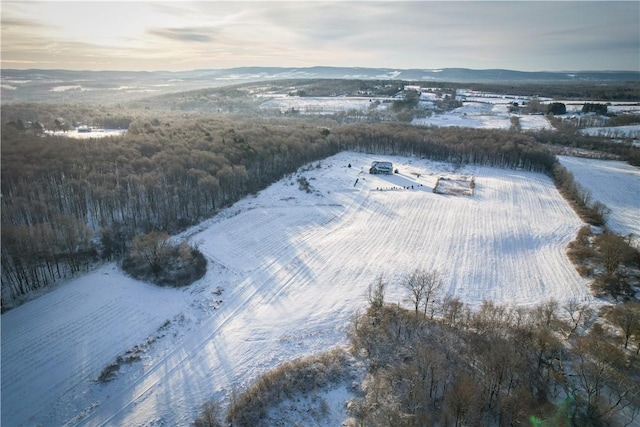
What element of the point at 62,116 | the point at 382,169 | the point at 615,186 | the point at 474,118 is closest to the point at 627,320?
the point at 615,186

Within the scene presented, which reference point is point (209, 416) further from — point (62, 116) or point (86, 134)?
point (62, 116)

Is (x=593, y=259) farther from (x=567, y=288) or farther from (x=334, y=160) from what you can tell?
(x=334, y=160)

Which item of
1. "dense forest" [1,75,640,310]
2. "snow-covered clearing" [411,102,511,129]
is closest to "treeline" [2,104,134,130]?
Result: "dense forest" [1,75,640,310]

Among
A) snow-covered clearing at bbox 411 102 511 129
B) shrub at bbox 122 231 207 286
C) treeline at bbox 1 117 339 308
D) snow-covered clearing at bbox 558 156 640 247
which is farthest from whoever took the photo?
snow-covered clearing at bbox 411 102 511 129

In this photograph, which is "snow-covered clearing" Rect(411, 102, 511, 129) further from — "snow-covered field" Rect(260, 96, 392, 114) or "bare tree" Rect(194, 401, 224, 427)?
"bare tree" Rect(194, 401, 224, 427)

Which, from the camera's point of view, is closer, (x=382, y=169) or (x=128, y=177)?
(x=128, y=177)
